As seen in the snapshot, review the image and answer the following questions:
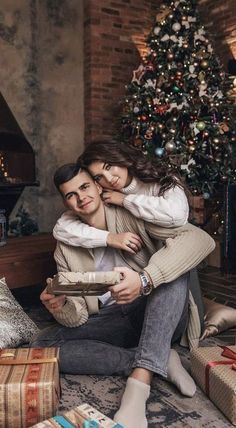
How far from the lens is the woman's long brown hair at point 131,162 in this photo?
187cm

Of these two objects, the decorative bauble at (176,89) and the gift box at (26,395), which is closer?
the gift box at (26,395)

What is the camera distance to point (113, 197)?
74.0 inches

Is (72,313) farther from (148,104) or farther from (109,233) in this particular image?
(148,104)

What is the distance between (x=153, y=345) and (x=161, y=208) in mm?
518

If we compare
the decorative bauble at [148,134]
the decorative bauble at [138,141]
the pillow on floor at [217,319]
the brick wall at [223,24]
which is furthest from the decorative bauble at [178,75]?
the pillow on floor at [217,319]

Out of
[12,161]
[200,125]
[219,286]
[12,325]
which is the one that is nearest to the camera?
[12,325]

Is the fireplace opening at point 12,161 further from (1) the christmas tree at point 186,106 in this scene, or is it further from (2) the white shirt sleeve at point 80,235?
(2) the white shirt sleeve at point 80,235

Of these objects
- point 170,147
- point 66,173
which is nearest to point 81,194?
point 66,173

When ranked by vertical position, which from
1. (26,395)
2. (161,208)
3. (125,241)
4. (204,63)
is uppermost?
(204,63)

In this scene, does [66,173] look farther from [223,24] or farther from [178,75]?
[223,24]

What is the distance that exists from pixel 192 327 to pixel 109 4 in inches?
171

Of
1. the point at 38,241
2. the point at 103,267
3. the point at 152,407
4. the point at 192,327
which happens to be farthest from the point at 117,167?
the point at 38,241

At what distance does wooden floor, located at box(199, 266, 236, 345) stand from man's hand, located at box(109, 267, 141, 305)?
42.4 inches

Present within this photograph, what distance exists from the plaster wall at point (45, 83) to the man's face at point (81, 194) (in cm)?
323
